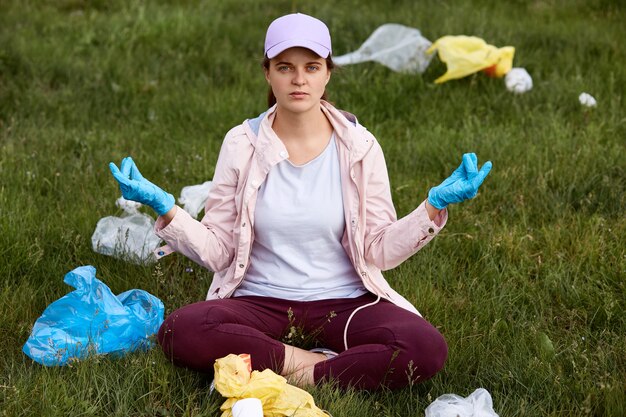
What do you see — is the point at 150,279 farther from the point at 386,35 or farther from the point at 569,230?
the point at 386,35

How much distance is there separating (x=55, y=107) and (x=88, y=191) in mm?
1127

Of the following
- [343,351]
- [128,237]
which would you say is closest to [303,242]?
[343,351]

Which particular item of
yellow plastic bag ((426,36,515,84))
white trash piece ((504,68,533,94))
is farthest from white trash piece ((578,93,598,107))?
yellow plastic bag ((426,36,515,84))

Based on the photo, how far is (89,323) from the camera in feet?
9.61

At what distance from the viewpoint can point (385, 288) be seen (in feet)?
9.65

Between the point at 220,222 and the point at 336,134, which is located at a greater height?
the point at 336,134

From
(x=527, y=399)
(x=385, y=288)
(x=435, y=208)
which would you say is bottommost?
(x=527, y=399)

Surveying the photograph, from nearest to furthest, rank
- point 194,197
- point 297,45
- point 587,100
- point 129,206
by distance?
point 297,45 < point 129,206 < point 194,197 < point 587,100

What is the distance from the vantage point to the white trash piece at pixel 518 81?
4914mm

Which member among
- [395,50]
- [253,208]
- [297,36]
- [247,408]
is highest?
[297,36]

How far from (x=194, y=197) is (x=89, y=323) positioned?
1.04 m

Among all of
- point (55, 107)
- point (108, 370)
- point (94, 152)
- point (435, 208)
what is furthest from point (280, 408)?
point (55, 107)

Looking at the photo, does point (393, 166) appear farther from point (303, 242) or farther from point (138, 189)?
point (138, 189)

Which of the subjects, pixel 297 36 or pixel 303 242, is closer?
pixel 297 36
